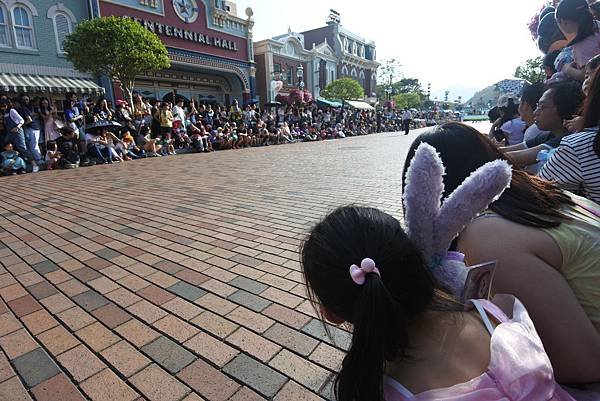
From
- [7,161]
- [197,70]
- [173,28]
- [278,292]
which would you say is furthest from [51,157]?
[197,70]

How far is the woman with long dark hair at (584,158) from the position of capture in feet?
6.08

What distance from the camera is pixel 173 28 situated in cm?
2059

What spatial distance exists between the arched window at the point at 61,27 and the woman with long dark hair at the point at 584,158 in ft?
65.0

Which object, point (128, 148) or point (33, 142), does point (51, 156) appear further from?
point (128, 148)

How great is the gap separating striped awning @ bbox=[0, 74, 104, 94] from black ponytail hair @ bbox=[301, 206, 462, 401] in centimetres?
1768

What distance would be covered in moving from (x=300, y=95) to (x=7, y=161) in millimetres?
22399

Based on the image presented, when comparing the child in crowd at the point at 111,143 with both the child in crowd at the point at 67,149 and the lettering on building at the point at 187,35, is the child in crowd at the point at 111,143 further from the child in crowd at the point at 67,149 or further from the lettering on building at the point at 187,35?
the lettering on building at the point at 187,35

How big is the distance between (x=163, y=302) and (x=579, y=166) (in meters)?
2.59

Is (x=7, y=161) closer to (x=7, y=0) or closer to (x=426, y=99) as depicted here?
(x=7, y=0)

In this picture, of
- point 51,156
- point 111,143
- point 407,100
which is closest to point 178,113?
point 111,143

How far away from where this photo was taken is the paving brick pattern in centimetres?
175

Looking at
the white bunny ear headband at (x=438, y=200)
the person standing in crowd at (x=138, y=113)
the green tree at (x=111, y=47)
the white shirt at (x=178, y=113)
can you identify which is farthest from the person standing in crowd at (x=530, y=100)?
the green tree at (x=111, y=47)

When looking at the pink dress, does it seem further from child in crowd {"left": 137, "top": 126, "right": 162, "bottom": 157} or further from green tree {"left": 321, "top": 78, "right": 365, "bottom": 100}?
green tree {"left": 321, "top": 78, "right": 365, "bottom": 100}

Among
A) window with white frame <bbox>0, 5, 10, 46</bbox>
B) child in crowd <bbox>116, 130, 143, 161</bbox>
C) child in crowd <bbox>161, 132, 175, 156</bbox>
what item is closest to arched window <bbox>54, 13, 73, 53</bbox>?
window with white frame <bbox>0, 5, 10, 46</bbox>
